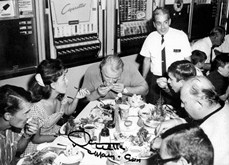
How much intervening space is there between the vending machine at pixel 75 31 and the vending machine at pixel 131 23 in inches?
16.1

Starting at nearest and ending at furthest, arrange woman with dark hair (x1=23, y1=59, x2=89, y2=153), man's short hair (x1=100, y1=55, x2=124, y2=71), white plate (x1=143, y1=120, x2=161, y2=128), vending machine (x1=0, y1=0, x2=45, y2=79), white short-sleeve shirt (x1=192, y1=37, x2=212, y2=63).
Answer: white plate (x1=143, y1=120, x2=161, y2=128), woman with dark hair (x1=23, y1=59, x2=89, y2=153), man's short hair (x1=100, y1=55, x2=124, y2=71), vending machine (x1=0, y1=0, x2=45, y2=79), white short-sleeve shirt (x1=192, y1=37, x2=212, y2=63)

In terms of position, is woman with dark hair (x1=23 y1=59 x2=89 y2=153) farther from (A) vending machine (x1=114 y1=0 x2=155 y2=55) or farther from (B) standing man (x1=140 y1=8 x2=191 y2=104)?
(A) vending machine (x1=114 y1=0 x2=155 y2=55)

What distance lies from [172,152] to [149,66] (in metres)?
3.39

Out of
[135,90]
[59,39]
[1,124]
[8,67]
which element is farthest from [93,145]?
[59,39]

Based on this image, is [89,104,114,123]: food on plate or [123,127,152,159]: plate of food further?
[89,104,114,123]: food on plate

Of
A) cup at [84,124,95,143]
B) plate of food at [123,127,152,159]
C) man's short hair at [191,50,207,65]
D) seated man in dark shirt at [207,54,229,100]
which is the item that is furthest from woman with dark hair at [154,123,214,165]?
man's short hair at [191,50,207,65]

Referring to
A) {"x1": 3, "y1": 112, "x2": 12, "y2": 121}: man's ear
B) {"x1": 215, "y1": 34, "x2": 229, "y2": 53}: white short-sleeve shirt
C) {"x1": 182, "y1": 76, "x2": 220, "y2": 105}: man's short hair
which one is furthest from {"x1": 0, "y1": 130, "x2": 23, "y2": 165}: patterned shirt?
{"x1": 215, "y1": 34, "x2": 229, "y2": 53}: white short-sleeve shirt

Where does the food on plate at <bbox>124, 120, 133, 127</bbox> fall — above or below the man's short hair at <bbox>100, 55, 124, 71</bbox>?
below

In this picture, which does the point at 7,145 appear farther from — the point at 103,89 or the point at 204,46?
the point at 204,46

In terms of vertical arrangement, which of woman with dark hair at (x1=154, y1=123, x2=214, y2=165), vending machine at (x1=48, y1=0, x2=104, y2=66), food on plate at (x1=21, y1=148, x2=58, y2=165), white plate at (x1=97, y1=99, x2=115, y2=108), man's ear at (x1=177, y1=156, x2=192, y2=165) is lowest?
food on plate at (x1=21, y1=148, x2=58, y2=165)

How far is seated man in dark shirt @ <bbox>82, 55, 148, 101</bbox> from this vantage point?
3475mm

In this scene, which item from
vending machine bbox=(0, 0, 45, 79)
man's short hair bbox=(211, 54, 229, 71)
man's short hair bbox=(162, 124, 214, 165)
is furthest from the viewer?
man's short hair bbox=(211, 54, 229, 71)

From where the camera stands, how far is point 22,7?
3.99 meters

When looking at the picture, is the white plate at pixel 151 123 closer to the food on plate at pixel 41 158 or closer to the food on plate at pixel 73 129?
the food on plate at pixel 73 129
